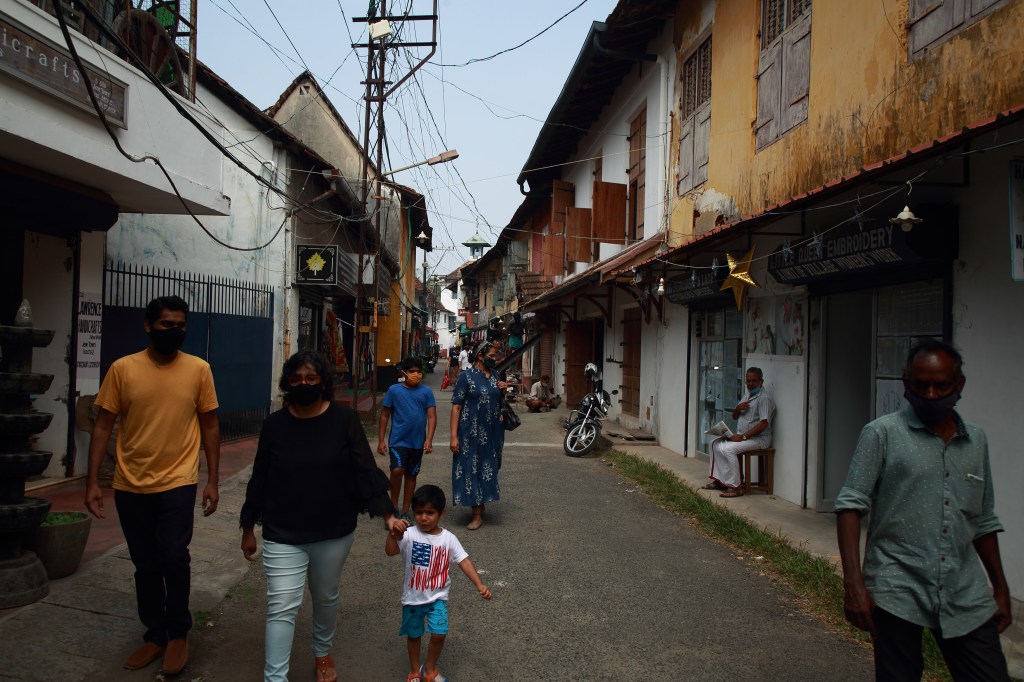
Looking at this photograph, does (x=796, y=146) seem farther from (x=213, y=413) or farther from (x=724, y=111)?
(x=213, y=413)

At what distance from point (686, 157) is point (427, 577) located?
29.4 feet

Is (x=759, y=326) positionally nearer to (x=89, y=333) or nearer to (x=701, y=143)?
(x=701, y=143)

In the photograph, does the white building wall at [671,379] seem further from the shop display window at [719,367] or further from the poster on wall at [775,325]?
the poster on wall at [775,325]

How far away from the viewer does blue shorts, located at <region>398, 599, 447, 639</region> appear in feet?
11.4

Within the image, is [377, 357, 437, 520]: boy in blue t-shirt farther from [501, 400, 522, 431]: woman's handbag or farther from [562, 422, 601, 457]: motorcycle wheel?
[562, 422, 601, 457]: motorcycle wheel

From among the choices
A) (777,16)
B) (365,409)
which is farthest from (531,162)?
(777,16)

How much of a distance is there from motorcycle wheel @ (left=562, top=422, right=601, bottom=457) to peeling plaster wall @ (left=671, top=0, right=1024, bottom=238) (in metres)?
3.62

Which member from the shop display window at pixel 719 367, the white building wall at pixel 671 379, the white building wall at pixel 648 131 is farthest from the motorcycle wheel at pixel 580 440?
the white building wall at pixel 648 131

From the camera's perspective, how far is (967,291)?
5031 mm

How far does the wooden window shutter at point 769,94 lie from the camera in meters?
8.02

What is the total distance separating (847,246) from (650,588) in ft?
10.4

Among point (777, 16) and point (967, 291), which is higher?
point (777, 16)

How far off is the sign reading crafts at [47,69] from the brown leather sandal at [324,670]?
5171mm

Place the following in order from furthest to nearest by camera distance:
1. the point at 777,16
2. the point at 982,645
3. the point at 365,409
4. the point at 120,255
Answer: the point at 365,409
the point at 120,255
the point at 777,16
the point at 982,645
